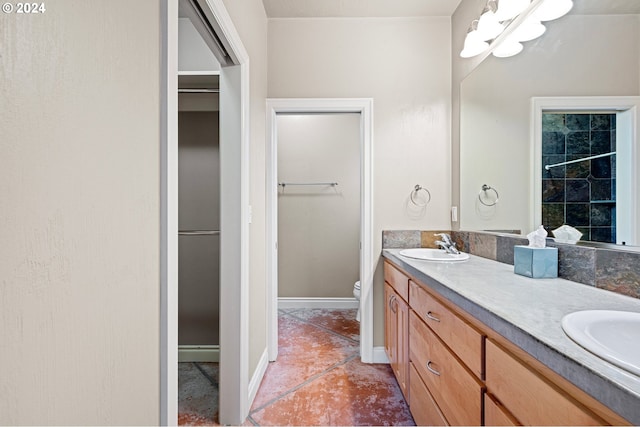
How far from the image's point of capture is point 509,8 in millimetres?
1548

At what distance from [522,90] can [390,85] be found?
97cm

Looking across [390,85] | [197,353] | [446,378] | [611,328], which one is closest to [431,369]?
[446,378]

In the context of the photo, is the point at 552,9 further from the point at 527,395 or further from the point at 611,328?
the point at 527,395

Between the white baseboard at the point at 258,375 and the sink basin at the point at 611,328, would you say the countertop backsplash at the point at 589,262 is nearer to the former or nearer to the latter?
the sink basin at the point at 611,328

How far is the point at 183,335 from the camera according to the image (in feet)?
7.14

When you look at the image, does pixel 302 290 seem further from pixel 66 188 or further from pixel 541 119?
pixel 66 188

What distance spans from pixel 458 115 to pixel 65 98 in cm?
226

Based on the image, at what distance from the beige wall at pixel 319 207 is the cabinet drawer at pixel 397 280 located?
133cm

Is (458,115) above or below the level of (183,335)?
above

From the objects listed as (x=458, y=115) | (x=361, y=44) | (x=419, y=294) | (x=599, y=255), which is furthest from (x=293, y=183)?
(x=599, y=255)

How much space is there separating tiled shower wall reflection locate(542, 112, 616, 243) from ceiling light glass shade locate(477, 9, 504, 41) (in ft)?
2.24

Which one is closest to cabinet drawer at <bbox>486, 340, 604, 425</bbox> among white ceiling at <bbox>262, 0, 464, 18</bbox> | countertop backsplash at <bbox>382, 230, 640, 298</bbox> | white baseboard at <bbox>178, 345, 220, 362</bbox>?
countertop backsplash at <bbox>382, 230, 640, 298</bbox>

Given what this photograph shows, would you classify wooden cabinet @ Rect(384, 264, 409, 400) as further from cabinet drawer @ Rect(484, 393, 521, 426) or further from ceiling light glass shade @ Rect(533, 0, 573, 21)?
ceiling light glass shade @ Rect(533, 0, 573, 21)

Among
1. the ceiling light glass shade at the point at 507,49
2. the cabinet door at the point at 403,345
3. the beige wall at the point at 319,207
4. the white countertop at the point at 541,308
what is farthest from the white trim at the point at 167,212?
the beige wall at the point at 319,207
